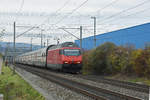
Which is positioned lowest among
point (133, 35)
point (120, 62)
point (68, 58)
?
point (120, 62)

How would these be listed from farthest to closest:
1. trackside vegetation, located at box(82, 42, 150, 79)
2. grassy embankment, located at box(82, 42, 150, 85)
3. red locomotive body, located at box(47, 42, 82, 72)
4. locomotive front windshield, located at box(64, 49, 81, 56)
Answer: locomotive front windshield, located at box(64, 49, 81, 56), red locomotive body, located at box(47, 42, 82, 72), trackside vegetation, located at box(82, 42, 150, 79), grassy embankment, located at box(82, 42, 150, 85)

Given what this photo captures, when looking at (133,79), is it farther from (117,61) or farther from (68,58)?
(68,58)

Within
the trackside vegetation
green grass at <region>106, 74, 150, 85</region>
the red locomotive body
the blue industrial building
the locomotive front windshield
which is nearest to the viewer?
green grass at <region>106, 74, 150, 85</region>

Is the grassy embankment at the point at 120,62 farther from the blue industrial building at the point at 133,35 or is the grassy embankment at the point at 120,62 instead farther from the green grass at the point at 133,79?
the blue industrial building at the point at 133,35

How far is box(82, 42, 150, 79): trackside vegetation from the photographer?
23.2 meters

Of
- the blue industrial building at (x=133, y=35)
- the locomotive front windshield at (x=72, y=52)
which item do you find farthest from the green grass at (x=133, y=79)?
the blue industrial building at (x=133, y=35)

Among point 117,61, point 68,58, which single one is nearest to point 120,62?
point 117,61

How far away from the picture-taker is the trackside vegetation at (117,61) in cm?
2320

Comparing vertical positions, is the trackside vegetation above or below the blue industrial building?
below

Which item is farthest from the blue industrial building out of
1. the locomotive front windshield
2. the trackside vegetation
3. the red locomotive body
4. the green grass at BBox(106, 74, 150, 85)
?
the green grass at BBox(106, 74, 150, 85)

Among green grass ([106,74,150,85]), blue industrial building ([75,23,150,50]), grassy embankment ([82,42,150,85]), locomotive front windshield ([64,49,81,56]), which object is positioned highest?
blue industrial building ([75,23,150,50])

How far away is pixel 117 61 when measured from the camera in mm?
27125

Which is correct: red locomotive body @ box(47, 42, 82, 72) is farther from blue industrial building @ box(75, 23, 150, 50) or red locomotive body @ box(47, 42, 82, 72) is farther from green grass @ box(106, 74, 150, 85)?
blue industrial building @ box(75, 23, 150, 50)

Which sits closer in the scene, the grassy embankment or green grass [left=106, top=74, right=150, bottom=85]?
green grass [left=106, top=74, right=150, bottom=85]
